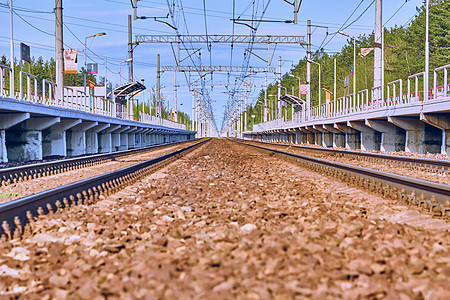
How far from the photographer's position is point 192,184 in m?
9.01

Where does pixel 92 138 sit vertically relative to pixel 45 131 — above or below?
below

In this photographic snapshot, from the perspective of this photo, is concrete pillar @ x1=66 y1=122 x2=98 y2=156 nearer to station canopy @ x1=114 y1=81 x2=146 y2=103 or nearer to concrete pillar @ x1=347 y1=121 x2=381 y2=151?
station canopy @ x1=114 y1=81 x2=146 y2=103

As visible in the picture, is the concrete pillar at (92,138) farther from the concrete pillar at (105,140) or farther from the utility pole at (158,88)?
the utility pole at (158,88)

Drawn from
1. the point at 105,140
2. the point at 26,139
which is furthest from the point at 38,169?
the point at 105,140

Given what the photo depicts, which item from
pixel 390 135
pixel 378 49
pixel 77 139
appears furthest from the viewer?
pixel 378 49

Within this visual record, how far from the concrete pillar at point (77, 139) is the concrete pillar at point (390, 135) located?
14173 millimetres

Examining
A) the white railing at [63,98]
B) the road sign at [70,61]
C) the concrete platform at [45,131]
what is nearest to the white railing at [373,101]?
the concrete platform at [45,131]

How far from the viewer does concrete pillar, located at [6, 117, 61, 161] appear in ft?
55.1

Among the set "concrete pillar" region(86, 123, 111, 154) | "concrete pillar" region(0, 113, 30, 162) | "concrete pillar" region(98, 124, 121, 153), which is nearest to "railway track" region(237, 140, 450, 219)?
"concrete pillar" region(0, 113, 30, 162)

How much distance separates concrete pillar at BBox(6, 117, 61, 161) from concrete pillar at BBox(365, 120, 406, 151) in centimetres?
1511

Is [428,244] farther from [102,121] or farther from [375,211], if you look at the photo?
[102,121]

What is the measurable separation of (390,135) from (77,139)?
15.5 m

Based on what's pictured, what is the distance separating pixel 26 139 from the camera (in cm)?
1691

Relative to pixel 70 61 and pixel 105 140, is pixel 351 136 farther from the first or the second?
pixel 70 61
